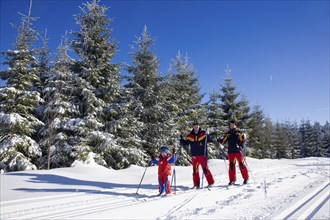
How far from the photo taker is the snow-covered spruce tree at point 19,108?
46.5 ft

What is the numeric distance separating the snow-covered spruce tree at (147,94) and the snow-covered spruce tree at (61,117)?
4.39 m

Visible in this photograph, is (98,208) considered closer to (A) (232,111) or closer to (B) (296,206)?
(B) (296,206)

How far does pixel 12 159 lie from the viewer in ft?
46.5

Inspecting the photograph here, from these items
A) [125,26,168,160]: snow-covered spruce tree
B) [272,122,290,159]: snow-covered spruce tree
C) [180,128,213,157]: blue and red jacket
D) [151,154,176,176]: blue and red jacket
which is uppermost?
[125,26,168,160]: snow-covered spruce tree

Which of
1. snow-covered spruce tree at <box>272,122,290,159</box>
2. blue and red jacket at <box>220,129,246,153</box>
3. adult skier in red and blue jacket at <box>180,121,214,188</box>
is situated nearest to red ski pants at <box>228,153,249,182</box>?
blue and red jacket at <box>220,129,246,153</box>

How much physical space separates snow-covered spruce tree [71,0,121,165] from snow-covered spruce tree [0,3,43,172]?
2683 mm

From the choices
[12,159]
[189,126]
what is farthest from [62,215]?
[189,126]

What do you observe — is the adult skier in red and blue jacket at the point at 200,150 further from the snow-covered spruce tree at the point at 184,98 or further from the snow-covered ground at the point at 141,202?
the snow-covered spruce tree at the point at 184,98

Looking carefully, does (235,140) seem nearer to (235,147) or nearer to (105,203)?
(235,147)

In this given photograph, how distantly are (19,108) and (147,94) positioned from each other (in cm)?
866

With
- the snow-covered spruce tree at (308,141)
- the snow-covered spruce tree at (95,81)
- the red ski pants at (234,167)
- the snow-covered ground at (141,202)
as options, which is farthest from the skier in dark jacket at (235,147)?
the snow-covered spruce tree at (308,141)

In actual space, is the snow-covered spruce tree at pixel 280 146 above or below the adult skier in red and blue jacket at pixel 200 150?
below

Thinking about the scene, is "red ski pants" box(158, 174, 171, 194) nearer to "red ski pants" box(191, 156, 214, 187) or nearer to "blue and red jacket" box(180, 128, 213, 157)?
"red ski pants" box(191, 156, 214, 187)

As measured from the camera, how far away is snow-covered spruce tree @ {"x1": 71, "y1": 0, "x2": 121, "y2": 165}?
14805mm
